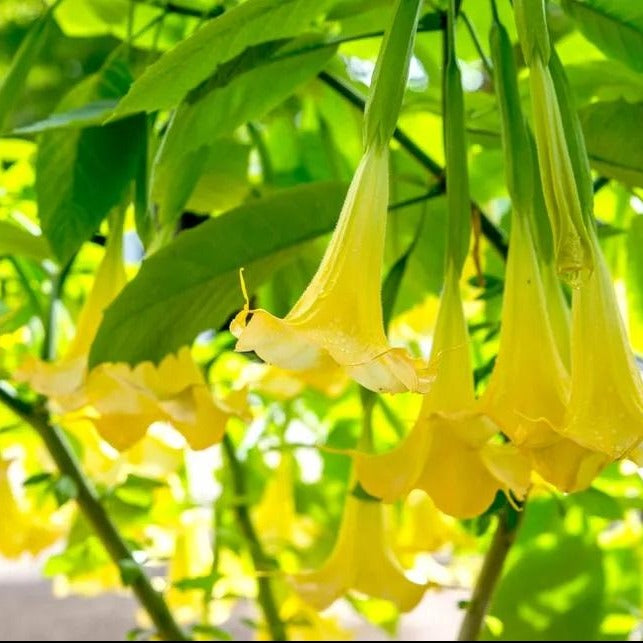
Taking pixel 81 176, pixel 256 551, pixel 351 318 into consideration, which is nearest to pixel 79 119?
pixel 81 176

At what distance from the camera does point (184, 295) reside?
302 mm

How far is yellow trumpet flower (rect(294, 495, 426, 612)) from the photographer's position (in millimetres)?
339

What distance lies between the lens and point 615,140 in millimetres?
307

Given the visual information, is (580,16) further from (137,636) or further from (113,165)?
(137,636)

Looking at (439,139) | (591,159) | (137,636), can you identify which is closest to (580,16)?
(591,159)

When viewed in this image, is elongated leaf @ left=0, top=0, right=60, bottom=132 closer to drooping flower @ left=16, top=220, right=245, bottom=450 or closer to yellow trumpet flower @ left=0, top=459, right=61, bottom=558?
drooping flower @ left=16, top=220, right=245, bottom=450

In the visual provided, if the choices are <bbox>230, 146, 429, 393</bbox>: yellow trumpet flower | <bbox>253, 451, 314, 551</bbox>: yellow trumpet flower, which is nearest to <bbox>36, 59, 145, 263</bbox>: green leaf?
<bbox>230, 146, 429, 393</bbox>: yellow trumpet flower

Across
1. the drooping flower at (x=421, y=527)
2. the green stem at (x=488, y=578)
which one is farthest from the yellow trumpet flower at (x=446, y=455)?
the drooping flower at (x=421, y=527)

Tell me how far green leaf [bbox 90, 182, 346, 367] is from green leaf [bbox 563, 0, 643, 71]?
9cm

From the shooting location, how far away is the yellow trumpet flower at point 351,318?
7.6 inches

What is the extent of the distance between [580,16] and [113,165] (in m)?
0.14

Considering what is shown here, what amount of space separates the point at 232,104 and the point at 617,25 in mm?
108

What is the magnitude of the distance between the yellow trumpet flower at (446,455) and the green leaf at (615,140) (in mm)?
82

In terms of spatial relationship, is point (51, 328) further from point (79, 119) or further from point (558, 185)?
point (558, 185)
